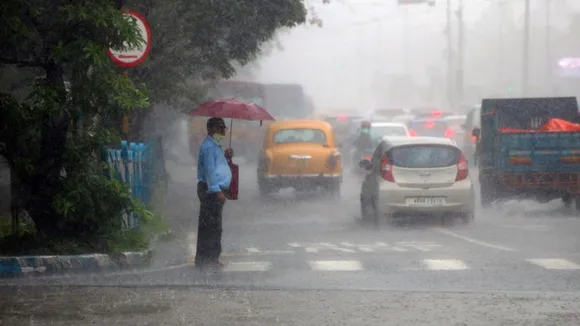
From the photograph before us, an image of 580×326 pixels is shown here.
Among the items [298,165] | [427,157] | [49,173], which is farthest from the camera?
[298,165]

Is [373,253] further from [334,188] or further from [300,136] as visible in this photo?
[300,136]

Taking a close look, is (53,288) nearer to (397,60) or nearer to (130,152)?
(130,152)

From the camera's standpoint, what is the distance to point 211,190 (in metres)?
12.9

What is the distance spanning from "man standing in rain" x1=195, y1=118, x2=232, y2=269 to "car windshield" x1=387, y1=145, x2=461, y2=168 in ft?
22.4

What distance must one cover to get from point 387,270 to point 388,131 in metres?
23.6

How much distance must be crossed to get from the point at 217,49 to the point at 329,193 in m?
4.91

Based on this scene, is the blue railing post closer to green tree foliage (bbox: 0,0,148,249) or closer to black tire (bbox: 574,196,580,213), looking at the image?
green tree foliage (bbox: 0,0,148,249)

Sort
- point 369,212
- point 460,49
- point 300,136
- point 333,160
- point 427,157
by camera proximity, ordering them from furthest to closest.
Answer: point 460,49 → point 300,136 → point 333,160 → point 369,212 → point 427,157

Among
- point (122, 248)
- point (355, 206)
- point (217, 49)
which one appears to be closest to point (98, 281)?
point (122, 248)

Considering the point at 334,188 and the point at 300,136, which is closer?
the point at 334,188

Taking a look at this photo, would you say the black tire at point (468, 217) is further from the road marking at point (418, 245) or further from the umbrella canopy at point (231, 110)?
the umbrella canopy at point (231, 110)

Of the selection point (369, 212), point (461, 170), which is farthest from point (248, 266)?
point (369, 212)

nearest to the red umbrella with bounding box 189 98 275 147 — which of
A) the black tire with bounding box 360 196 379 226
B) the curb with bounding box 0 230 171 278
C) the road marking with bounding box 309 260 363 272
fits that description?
Result: the road marking with bounding box 309 260 363 272

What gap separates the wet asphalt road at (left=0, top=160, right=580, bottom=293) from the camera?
11430mm
